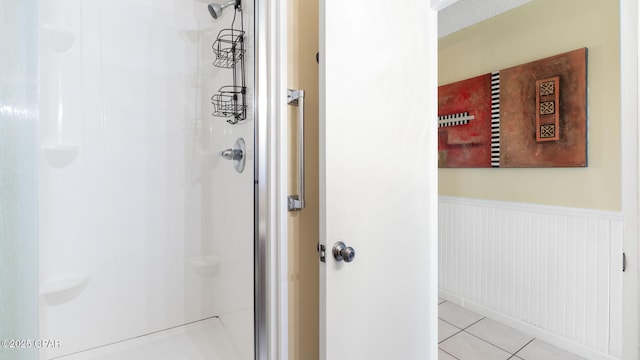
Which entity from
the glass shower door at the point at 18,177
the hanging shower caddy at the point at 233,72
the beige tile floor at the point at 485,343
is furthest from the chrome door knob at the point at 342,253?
the beige tile floor at the point at 485,343

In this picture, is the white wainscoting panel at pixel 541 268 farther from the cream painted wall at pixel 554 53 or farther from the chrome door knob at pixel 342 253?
the chrome door knob at pixel 342 253

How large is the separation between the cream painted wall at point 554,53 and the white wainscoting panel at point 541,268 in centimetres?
11

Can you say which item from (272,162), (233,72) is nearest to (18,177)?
(272,162)

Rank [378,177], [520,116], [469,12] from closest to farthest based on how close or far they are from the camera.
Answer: [378,177] < [520,116] < [469,12]

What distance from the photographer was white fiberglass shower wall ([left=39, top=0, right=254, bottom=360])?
154 centimetres

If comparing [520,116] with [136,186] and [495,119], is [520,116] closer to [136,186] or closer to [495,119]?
[495,119]

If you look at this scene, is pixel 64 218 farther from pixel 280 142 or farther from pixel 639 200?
pixel 639 200

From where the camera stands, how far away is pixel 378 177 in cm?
115

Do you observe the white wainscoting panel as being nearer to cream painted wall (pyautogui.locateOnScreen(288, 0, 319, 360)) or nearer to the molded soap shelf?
cream painted wall (pyautogui.locateOnScreen(288, 0, 319, 360))

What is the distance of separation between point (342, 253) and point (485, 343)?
5.85ft

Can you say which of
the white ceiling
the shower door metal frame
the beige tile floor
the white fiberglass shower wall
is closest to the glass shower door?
the shower door metal frame

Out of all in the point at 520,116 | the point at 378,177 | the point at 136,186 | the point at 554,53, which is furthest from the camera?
the point at 520,116

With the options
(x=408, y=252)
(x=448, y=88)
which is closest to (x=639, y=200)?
(x=408, y=252)

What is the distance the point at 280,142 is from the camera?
1.05m
